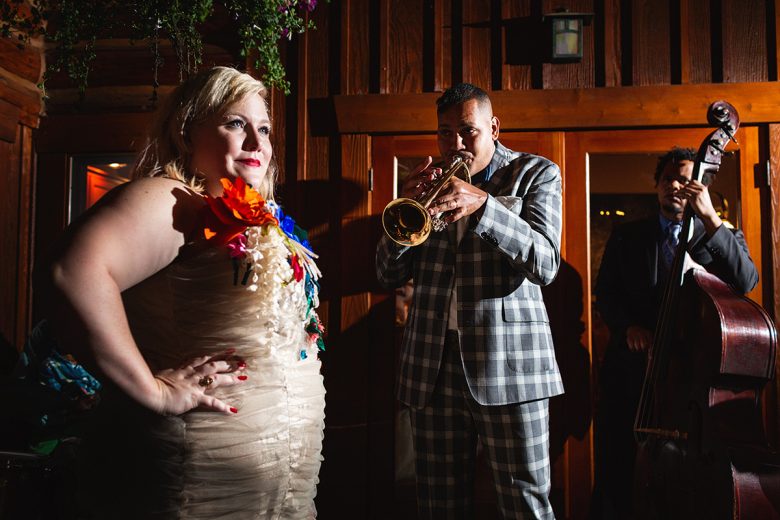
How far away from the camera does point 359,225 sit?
3.28 metres

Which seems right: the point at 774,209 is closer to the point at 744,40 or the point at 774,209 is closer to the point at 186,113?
the point at 744,40

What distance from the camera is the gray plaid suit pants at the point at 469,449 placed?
6.78 feet

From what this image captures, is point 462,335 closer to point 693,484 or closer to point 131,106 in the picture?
point 693,484

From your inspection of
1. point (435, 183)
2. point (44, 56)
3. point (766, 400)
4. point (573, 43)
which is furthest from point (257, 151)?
point (44, 56)

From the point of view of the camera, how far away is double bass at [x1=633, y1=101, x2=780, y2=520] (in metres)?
1.96

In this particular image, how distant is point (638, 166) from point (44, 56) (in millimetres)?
4020

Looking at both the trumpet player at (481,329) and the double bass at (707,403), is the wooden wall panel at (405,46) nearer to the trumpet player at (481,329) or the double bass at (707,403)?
the trumpet player at (481,329)

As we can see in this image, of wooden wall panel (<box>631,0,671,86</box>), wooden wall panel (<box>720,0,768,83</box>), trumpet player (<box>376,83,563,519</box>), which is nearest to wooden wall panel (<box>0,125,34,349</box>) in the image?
trumpet player (<box>376,83,563,519</box>)

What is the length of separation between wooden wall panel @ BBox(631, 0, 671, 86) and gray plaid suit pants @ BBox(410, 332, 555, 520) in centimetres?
207

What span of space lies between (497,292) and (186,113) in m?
1.31

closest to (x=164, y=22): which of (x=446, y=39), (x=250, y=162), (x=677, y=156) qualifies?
(x=250, y=162)

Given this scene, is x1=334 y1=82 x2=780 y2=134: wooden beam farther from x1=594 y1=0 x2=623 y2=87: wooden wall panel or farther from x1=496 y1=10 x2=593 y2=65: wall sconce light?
x1=496 y1=10 x2=593 y2=65: wall sconce light

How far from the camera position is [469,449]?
87.8 inches

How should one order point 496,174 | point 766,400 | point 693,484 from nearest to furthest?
point 693,484 < point 496,174 < point 766,400
